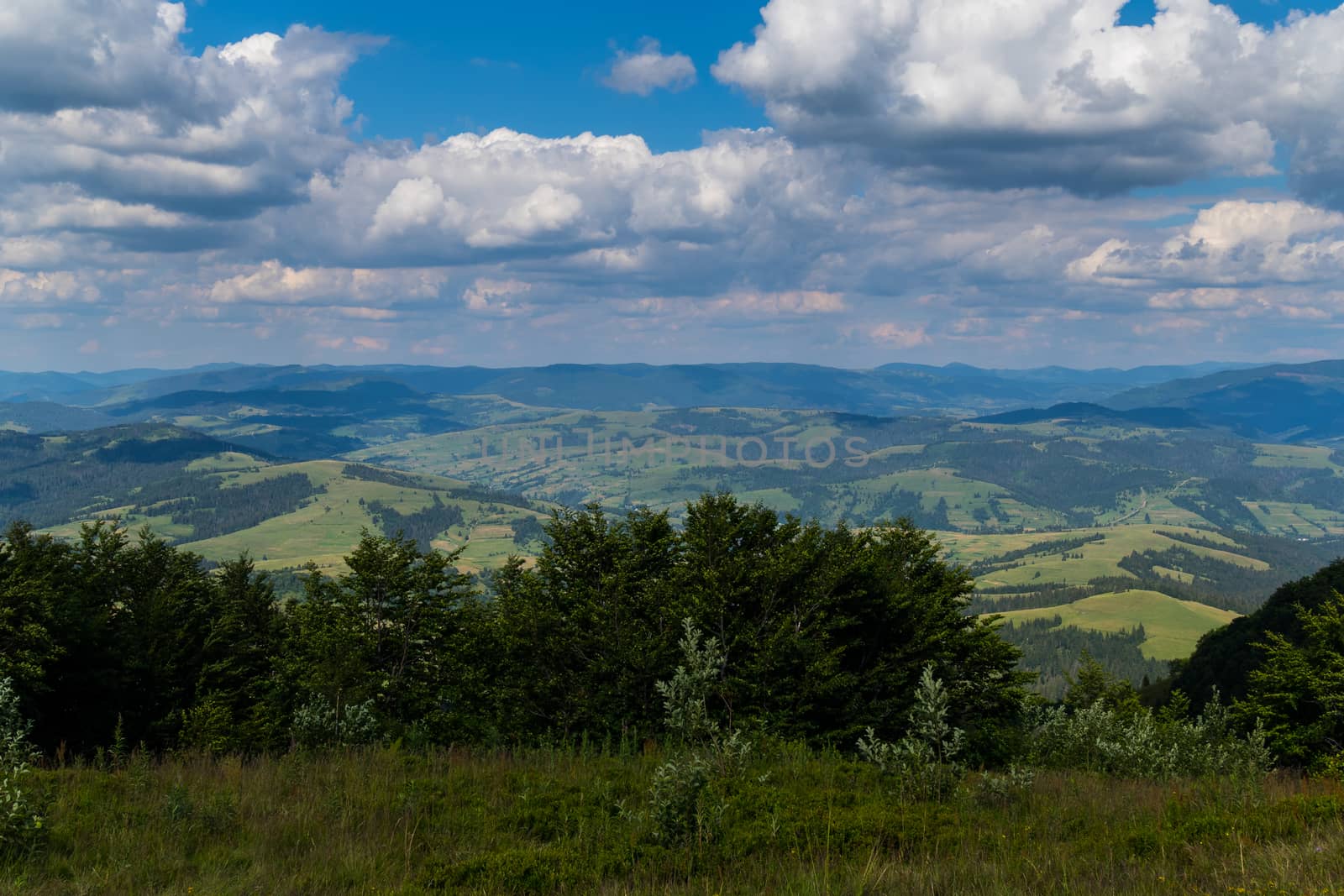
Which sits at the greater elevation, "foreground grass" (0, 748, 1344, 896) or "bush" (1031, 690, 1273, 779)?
"foreground grass" (0, 748, 1344, 896)

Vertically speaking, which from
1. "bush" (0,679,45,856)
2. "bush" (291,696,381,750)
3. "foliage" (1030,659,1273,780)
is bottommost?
"foliage" (1030,659,1273,780)

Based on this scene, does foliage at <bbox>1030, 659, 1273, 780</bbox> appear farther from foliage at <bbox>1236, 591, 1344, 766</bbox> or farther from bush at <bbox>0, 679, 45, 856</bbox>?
bush at <bbox>0, 679, 45, 856</bbox>

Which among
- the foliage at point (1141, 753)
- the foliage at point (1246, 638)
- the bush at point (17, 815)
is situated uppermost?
the bush at point (17, 815)

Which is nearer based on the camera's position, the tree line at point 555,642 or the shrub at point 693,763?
the shrub at point 693,763

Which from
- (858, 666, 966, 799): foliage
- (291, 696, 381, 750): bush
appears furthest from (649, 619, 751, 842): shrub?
(291, 696, 381, 750): bush

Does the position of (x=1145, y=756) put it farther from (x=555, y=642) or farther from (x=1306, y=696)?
(x=1306, y=696)

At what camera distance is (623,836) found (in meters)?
10.2

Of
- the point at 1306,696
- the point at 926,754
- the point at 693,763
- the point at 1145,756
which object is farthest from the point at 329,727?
the point at 1306,696

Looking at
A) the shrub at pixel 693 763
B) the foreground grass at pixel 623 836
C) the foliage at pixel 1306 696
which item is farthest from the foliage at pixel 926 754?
the foliage at pixel 1306 696

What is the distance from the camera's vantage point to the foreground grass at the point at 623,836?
8.55 metres

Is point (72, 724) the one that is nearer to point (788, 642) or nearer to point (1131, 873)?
point (788, 642)

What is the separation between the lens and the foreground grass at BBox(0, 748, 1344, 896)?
8.55 metres

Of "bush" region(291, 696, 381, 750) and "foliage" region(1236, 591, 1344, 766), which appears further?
"foliage" region(1236, 591, 1344, 766)

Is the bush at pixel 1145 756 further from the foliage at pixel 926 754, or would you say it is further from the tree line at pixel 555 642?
the tree line at pixel 555 642
